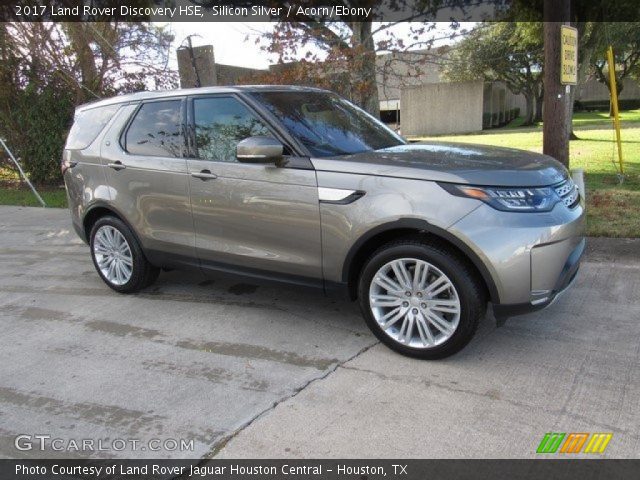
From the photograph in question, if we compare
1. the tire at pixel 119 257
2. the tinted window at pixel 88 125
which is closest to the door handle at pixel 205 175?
the tire at pixel 119 257

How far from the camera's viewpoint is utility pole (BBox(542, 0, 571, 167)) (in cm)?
668

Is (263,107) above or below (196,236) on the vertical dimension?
above

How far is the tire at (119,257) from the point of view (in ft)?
16.8

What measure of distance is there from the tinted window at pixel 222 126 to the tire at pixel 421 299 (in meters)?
1.39

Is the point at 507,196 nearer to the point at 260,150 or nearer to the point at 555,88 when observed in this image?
the point at 260,150

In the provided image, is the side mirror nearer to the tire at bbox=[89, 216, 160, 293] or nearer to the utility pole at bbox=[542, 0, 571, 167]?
the tire at bbox=[89, 216, 160, 293]

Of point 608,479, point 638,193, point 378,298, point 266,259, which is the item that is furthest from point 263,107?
point 638,193

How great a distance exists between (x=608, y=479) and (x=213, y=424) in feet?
6.56

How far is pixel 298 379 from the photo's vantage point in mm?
3545

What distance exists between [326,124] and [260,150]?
0.78m

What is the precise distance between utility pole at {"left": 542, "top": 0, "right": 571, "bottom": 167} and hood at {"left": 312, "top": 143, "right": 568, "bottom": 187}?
324 centimetres

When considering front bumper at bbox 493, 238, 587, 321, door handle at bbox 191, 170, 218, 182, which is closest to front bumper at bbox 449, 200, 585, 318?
front bumper at bbox 493, 238, 587, 321

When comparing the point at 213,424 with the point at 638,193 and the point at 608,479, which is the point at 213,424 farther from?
the point at 638,193

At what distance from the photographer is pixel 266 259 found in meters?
4.18
